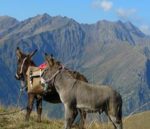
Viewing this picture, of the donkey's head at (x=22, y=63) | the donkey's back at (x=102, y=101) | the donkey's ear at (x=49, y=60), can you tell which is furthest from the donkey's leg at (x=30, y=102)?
the donkey's back at (x=102, y=101)

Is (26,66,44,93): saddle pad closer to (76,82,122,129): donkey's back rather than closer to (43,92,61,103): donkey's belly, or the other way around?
(43,92,61,103): donkey's belly

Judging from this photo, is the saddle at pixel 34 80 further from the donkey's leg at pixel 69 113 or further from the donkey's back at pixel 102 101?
the donkey's back at pixel 102 101

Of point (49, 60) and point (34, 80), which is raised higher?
point (49, 60)

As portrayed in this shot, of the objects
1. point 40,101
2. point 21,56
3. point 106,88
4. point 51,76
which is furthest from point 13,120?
point 106,88

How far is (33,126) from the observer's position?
53.0ft

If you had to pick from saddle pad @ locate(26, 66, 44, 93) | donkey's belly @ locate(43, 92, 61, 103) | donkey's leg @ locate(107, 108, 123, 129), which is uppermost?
saddle pad @ locate(26, 66, 44, 93)

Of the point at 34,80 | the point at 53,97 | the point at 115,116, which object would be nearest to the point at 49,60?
the point at 115,116

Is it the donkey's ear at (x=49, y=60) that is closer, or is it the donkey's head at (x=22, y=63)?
the donkey's ear at (x=49, y=60)

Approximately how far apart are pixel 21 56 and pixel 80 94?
5.83m

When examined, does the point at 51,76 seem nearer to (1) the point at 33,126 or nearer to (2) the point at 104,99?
(2) the point at 104,99

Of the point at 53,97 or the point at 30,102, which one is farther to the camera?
the point at 30,102

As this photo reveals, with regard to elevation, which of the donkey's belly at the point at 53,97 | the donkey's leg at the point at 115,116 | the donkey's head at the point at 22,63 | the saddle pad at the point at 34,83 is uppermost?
the donkey's head at the point at 22,63

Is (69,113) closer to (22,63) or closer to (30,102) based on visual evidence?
(30,102)

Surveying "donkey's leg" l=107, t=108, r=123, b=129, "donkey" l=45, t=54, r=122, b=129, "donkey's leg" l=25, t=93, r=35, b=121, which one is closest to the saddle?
"donkey's leg" l=25, t=93, r=35, b=121
